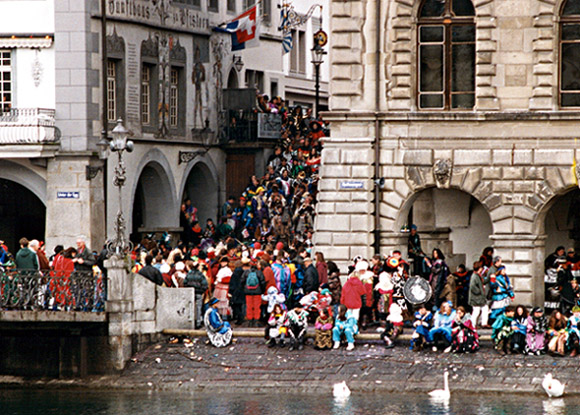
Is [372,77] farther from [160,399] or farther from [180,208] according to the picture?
[180,208]

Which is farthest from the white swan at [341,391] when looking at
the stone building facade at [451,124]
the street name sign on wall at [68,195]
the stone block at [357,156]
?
the street name sign on wall at [68,195]

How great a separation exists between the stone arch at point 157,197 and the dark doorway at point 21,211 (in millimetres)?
3426

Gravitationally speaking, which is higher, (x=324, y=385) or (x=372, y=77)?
(x=372, y=77)

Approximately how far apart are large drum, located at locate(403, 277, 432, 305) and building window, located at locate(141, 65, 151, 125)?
50.5ft

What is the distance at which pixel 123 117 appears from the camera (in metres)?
51.8

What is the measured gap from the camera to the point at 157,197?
180ft

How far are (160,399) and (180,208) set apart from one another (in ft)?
59.7

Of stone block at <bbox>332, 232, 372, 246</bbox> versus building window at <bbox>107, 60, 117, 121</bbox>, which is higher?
building window at <bbox>107, 60, 117, 121</bbox>

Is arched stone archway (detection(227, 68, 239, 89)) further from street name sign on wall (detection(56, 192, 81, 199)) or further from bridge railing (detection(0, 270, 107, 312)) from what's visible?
bridge railing (detection(0, 270, 107, 312))

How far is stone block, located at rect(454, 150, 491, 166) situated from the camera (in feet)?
138

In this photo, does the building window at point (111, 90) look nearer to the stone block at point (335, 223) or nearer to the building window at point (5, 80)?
the building window at point (5, 80)

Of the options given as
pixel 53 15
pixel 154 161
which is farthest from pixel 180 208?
pixel 53 15

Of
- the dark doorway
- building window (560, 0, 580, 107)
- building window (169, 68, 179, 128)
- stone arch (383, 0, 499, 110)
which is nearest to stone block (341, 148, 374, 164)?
stone arch (383, 0, 499, 110)

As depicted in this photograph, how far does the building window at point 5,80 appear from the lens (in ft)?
162
